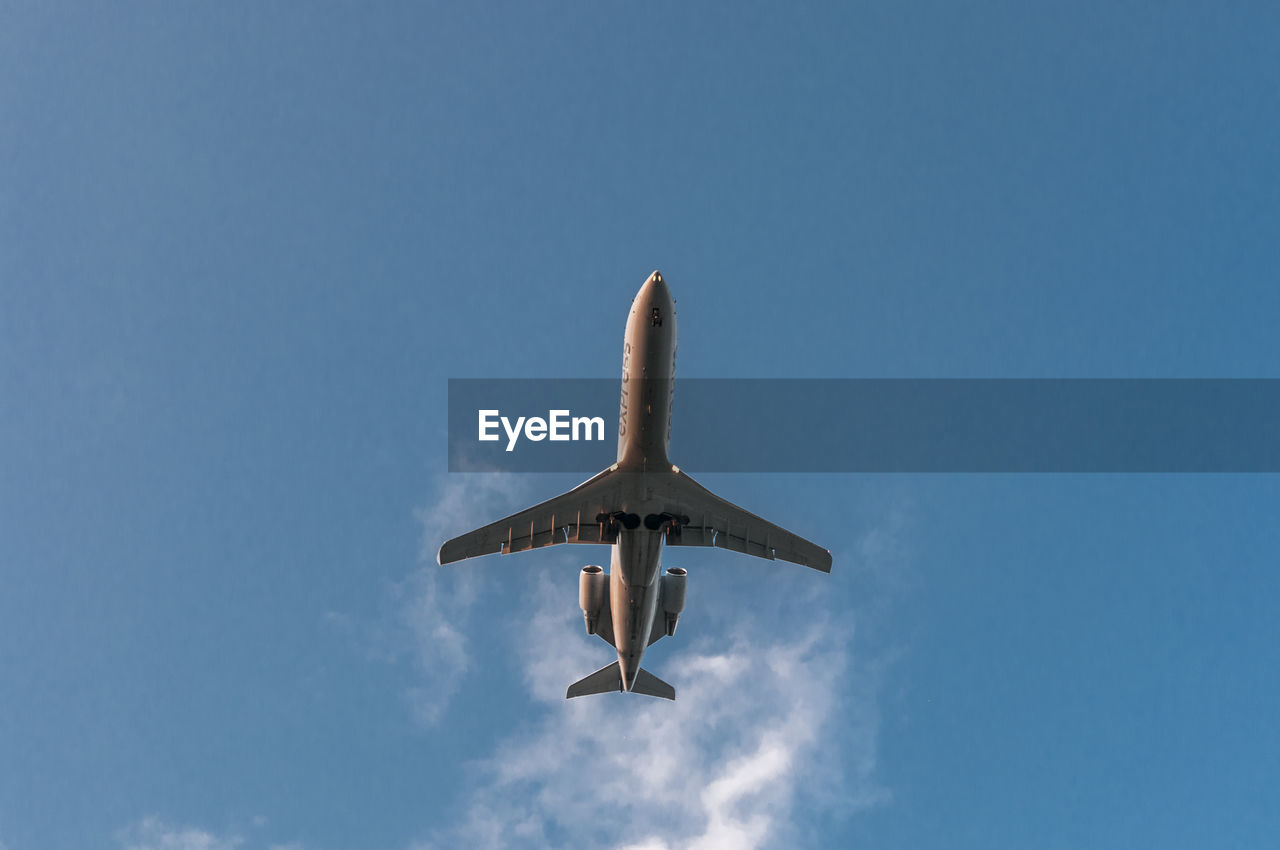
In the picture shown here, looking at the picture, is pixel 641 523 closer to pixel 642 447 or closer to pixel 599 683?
pixel 642 447

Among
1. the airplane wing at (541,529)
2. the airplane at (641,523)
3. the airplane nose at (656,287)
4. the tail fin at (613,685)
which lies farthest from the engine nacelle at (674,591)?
the airplane nose at (656,287)

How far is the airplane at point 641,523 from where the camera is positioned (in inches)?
1861

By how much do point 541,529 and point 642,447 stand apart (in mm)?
8384

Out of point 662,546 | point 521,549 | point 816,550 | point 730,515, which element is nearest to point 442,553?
point 521,549

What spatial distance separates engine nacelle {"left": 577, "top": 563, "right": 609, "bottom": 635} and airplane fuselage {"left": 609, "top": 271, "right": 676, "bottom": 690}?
817 millimetres

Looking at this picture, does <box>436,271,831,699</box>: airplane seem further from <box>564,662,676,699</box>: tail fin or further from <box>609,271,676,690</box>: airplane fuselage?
<box>564,662,676,699</box>: tail fin

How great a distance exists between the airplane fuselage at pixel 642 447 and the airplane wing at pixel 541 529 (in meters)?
2.06

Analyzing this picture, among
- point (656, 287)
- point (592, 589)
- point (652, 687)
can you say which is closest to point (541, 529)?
point (592, 589)

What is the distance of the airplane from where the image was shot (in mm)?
47281

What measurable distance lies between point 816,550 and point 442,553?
75.6 feet

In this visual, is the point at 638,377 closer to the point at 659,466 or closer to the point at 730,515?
the point at 659,466

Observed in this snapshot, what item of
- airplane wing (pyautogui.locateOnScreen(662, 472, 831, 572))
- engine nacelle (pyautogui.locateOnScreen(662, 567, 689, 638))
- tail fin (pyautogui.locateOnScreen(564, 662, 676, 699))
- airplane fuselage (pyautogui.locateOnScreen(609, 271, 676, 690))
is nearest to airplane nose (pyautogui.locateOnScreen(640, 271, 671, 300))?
airplane fuselage (pyautogui.locateOnScreen(609, 271, 676, 690))

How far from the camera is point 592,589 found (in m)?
54.4

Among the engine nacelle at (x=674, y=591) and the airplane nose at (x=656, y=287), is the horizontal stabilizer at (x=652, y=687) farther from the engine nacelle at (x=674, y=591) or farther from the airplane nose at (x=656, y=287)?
the airplane nose at (x=656, y=287)
